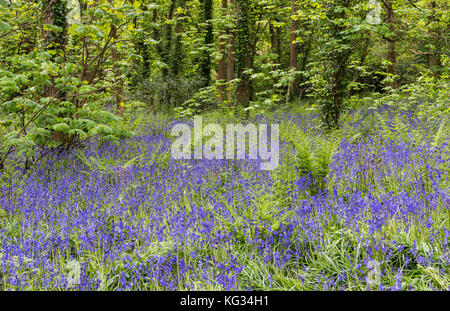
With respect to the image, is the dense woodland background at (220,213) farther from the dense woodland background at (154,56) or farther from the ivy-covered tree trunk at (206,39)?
the ivy-covered tree trunk at (206,39)

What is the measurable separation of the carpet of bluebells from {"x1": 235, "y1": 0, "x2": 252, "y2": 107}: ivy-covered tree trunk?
15.8 ft

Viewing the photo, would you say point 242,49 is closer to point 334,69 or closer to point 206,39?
point 334,69

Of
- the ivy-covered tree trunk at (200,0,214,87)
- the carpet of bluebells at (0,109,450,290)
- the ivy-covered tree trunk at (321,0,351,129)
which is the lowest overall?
the carpet of bluebells at (0,109,450,290)

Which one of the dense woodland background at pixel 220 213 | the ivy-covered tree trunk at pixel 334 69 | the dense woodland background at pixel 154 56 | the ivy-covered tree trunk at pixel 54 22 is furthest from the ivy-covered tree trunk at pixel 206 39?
the ivy-covered tree trunk at pixel 54 22

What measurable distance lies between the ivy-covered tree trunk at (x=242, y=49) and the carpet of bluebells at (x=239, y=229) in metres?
4.82

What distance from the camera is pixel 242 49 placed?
365 inches

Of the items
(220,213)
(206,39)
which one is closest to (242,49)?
(220,213)

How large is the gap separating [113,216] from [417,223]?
2.86 meters

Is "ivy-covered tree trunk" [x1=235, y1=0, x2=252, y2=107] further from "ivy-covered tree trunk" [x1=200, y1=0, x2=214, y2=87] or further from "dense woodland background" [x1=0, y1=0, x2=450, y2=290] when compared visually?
"ivy-covered tree trunk" [x1=200, y1=0, x2=214, y2=87]

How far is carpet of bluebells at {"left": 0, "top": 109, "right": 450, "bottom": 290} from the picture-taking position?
2221 mm

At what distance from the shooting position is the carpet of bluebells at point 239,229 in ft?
7.29

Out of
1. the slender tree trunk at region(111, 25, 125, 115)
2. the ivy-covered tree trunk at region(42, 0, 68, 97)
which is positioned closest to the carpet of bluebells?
the slender tree trunk at region(111, 25, 125, 115)

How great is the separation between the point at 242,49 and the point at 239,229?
294 inches
